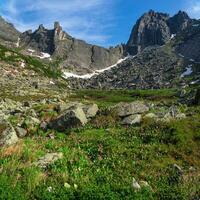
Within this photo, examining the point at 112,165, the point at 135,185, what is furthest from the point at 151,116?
the point at 135,185

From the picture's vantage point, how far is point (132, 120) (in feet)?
93.0

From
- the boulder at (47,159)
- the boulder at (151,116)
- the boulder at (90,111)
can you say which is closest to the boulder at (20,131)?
the boulder at (90,111)

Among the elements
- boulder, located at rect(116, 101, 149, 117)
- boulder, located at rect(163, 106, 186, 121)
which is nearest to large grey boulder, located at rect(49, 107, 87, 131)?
boulder, located at rect(116, 101, 149, 117)

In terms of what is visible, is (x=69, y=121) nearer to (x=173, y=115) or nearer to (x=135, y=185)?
(x=173, y=115)

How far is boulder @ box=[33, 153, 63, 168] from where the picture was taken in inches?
731

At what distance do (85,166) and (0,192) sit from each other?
5.00m

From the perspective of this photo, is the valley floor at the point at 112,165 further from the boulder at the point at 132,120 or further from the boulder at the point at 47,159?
the boulder at the point at 132,120

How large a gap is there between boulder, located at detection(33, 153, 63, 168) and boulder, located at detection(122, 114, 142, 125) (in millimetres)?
9315

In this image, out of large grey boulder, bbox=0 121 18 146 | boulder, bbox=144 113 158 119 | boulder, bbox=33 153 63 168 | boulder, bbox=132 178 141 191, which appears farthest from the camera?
boulder, bbox=144 113 158 119

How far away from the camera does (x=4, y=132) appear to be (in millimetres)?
22359

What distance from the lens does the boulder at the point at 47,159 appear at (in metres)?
18.6

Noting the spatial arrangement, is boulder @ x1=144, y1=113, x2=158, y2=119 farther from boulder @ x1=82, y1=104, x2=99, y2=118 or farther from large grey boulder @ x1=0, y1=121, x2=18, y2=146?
large grey boulder @ x1=0, y1=121, x2=18, y2=146

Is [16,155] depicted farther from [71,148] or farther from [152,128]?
[152,128]

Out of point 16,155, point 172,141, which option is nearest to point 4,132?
point 16,155
